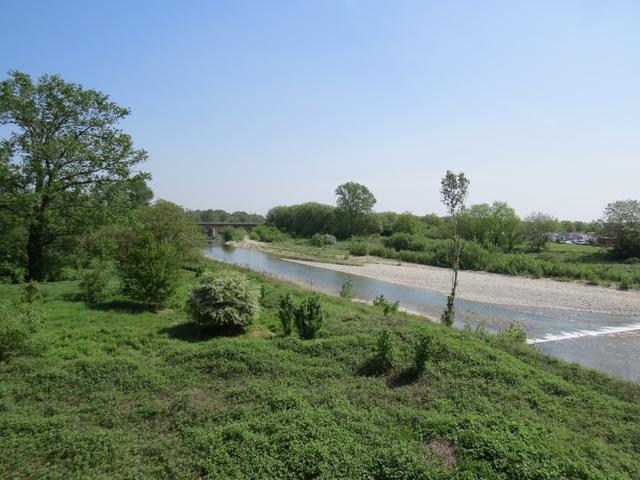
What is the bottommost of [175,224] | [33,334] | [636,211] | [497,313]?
[497,313]

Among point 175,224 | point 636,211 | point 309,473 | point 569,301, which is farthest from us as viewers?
point 636,211

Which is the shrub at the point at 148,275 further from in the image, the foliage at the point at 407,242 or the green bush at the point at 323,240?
the green bush at the point at 323,240

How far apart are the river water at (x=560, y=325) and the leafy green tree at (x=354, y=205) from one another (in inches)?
1999

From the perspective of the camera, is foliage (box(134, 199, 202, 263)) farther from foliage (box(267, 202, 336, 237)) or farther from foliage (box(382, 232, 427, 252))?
foliage (box(267, 202, 336, 237))

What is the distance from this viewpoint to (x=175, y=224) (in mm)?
Result: 28391

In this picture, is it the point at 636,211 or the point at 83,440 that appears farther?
the point at 636,211

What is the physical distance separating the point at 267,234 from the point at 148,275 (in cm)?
8369

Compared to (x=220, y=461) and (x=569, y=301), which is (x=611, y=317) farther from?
(x=220, y=461)

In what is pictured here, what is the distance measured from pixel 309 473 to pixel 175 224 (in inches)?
981

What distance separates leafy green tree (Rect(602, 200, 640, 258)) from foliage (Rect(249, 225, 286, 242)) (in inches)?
2564

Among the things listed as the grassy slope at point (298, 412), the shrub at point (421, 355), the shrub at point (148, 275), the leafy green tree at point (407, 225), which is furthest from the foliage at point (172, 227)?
the leafy green tree at point (407, 225)

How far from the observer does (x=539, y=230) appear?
2672 inches

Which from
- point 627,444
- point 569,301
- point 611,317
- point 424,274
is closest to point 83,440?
point 627,444

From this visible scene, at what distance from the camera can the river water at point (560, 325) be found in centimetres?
1734
